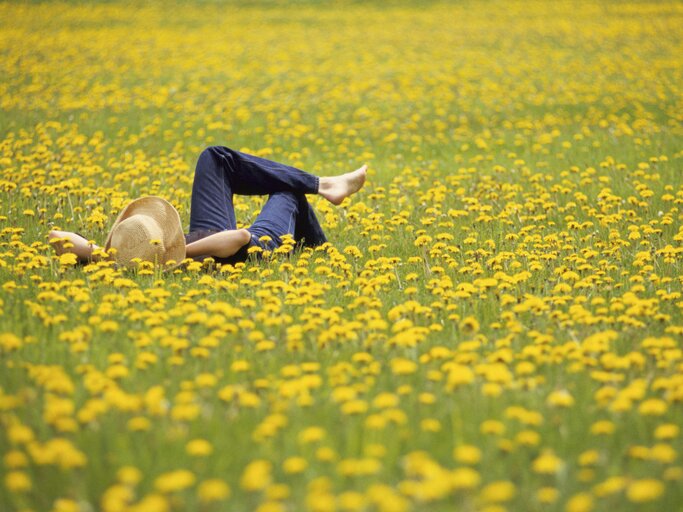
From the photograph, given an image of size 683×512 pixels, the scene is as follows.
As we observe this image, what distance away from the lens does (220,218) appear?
5059 millimetres

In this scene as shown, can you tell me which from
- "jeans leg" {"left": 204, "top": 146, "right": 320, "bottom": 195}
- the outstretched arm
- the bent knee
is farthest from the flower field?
"jeans leg" {"left": 204, "top": 146, "right": 320, "bottom": 195}

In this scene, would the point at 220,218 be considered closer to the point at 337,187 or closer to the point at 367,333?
the point at 337,187

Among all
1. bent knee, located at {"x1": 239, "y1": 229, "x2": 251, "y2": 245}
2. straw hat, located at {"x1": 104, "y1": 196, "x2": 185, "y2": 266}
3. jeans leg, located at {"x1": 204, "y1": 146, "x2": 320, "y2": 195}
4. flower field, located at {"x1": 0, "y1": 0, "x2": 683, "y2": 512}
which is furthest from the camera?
jeans leg, located at {"x1": 204, "y1": 146, "x2": 320, "y2": 195}

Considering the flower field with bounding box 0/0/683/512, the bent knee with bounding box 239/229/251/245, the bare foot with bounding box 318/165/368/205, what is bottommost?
the flower field with bounding box 0/0/683/512

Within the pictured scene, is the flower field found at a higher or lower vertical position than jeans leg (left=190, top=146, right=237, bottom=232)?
lower

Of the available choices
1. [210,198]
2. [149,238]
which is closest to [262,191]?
[210,198]

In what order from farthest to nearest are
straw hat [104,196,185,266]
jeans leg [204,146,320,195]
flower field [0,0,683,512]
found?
jeans leg [204,146,320,195] < straw hat [104,196,185,266] < flower field [0,0,683,512]

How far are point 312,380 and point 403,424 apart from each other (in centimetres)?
36

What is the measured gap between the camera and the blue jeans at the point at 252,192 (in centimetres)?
503

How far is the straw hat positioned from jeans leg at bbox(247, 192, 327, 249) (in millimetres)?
479

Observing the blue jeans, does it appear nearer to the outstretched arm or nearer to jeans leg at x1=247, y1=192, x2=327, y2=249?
jeans leg at x1=247, y1=192, x2=327, y2=249

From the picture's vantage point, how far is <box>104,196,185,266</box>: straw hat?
4.43 meters

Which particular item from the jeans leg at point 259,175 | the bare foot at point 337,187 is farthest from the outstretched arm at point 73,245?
the bare foot at point 337,187

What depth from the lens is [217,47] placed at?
55.6 ft
